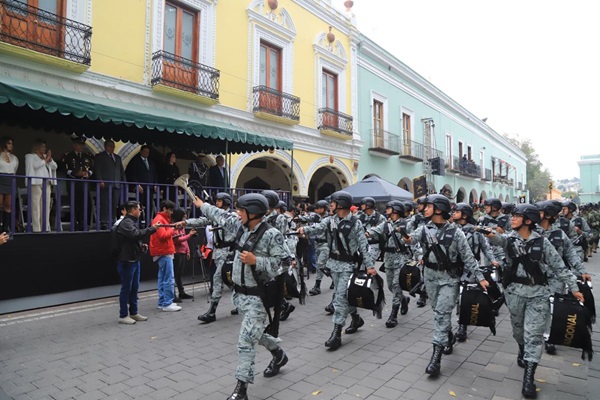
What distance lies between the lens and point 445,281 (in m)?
4.86

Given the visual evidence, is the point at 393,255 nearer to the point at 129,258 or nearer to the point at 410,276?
the point at 410,276

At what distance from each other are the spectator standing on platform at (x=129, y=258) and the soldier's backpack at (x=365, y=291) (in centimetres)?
A: 301

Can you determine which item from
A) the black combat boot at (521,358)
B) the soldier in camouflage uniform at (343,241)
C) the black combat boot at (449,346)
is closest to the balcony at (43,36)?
the soldier in camouflage uniform at (343,241)

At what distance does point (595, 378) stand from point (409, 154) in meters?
18.5

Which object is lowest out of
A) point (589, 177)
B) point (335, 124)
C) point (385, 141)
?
point (385, 141)

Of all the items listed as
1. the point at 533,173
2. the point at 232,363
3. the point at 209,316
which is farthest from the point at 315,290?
the point at 533,173

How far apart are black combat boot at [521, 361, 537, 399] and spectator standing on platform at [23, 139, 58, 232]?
7.55 m

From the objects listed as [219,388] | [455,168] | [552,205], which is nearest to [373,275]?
[219,388]

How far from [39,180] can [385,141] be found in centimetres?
1611

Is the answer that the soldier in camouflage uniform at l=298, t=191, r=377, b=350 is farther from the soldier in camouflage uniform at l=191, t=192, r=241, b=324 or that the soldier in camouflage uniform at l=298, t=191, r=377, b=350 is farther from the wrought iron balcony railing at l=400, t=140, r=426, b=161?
the wrought iron balcony railing at l=400, t=140, r=426, b=161

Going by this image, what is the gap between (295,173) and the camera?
15.1 metres

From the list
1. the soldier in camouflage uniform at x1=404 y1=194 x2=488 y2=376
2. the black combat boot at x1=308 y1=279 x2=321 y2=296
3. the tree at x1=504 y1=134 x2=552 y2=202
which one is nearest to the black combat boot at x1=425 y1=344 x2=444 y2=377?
the soldier in camouflage uniform at x1=404 y1=194 x2=488 y2=376

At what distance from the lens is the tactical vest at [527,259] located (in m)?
4.32

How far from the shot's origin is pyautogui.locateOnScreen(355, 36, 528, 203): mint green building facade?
19297 millimetres
